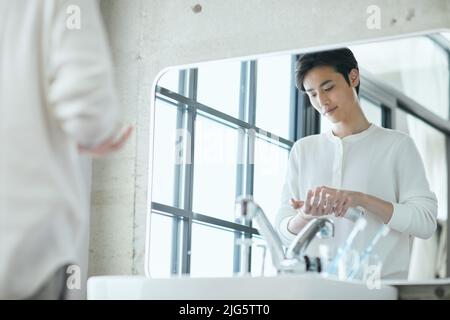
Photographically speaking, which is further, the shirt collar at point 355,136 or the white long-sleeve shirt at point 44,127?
the shirt collar at point 355,136

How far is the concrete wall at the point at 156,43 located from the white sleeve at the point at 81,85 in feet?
3.63

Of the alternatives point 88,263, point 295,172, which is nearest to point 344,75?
point 295,172

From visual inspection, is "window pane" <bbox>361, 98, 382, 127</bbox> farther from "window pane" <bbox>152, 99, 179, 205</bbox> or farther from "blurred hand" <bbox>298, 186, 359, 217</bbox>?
"window pane" <bbox>152, 99, 179, 205</bbox>

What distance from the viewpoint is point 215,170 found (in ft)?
7.82

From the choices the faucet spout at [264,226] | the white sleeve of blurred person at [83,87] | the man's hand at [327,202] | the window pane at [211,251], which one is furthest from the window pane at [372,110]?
the white sleeve of blurred person at [83,87]

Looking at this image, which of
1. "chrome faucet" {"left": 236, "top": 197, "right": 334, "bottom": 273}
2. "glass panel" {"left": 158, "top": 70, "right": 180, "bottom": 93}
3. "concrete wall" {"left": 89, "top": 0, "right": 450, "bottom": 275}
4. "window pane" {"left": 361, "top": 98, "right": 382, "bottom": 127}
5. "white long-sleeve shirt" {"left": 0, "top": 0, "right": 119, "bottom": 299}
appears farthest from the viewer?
"glass panel" {"left": 158, "top": 70, "right": 180, "bottom": 93}

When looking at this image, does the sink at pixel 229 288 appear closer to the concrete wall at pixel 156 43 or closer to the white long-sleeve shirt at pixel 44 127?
the white long-sleeve shirt at pixel 44 127

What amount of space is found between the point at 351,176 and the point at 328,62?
309mm

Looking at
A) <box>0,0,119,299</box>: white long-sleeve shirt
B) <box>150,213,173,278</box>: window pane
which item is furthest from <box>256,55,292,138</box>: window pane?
<box>0,0,119,299</box>: white long-sleeve shirt

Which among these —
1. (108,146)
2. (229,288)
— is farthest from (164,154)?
(108,146)

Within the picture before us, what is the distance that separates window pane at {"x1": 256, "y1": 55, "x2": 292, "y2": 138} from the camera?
228 cm

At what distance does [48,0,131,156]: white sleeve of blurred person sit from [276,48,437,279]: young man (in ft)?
3.14

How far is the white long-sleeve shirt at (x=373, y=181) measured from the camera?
7.00 ft

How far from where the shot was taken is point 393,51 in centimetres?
222
